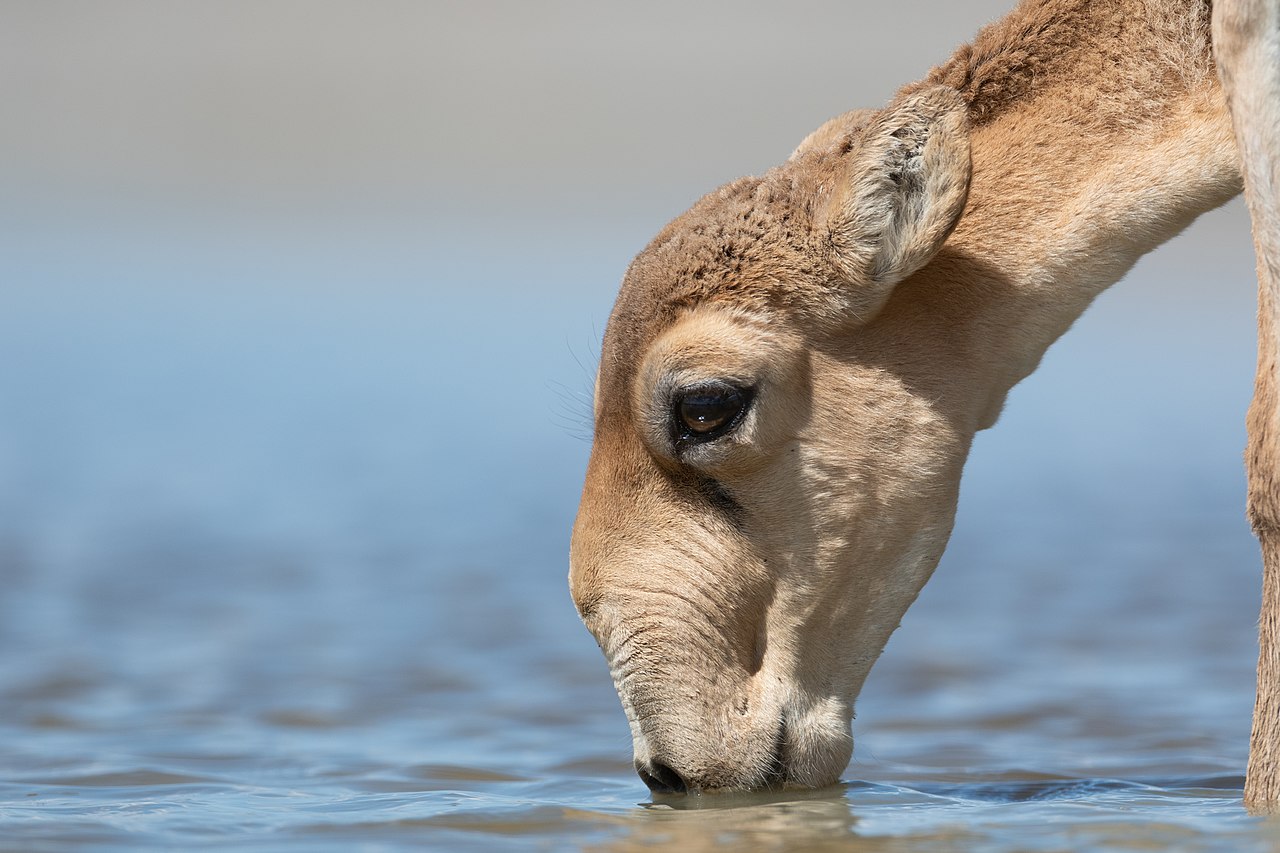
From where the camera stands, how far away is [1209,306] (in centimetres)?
3016

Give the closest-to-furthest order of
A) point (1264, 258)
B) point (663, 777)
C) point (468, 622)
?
point (1264, 258) < point (663, 777) < point (468, 622)

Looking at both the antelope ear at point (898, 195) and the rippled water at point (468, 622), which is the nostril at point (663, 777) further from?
the antelope ear at point (898, 195)

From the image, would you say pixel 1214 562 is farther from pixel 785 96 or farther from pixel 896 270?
pixel 785 96

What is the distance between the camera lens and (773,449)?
21.4 ft

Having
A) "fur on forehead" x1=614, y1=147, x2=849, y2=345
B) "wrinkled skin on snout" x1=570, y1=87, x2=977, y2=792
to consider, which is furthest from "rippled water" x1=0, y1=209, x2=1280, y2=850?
"fur on forehead" x1=614, y1=147, x2=849, y2=345

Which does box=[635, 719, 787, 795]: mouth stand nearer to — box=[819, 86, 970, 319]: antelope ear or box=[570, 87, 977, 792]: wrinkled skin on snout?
box=[570, 87, 977, 792]: wrinkled skin on snout

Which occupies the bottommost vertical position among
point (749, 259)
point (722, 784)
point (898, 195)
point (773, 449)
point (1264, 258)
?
point (722, 784)

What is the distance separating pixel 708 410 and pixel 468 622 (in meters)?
5.36

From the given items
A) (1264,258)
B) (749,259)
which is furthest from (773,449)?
(1264,258)

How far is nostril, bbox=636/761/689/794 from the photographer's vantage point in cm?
664

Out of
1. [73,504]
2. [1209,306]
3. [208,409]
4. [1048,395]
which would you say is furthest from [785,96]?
[73,504]

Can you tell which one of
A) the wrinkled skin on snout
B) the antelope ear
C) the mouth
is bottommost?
the mouth

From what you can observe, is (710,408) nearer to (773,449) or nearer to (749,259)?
(773,449)

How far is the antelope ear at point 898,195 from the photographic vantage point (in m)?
6.39
